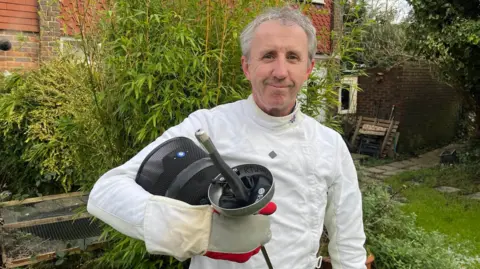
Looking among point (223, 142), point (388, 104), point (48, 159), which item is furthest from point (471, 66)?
point (223, 142)

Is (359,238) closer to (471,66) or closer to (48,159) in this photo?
(48,159)

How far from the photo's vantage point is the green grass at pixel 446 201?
5652 mm

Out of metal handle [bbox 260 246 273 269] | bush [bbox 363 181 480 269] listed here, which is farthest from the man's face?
bush [bbox 363 181 480 269]

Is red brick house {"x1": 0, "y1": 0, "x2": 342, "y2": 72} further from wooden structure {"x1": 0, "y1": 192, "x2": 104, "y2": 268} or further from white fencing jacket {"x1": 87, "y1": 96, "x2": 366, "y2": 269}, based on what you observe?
white fencing jacket {"x1": 87, "y1": 96, "x2": 366, "y2": 269}

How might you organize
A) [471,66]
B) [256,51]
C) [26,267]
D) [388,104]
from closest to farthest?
[256,51]
[26,267]
[471,66]
[388,104]

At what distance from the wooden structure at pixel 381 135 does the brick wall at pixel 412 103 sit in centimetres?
37

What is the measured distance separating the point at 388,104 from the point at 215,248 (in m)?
11.1

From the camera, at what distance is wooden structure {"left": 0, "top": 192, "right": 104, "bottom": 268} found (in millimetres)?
3424

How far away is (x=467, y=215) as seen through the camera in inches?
246

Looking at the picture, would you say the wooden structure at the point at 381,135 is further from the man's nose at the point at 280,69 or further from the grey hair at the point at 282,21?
the man's nose at the point at 280,69

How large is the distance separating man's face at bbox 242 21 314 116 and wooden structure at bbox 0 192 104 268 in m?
2.20

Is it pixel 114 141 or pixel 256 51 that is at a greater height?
pixel 256 51

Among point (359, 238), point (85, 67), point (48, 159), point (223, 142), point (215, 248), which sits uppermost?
point (85, 67)

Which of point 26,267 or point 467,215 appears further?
point 467,215
